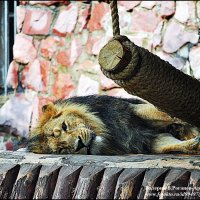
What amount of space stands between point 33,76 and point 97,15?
0.79 m

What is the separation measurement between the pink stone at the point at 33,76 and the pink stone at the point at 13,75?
6 centimetres

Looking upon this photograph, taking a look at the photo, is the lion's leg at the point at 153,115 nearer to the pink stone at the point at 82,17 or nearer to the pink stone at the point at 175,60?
the pink stone at the point at 175,60

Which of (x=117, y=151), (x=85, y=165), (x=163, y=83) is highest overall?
(x=163, y=83)

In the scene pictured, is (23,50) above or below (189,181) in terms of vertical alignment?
below

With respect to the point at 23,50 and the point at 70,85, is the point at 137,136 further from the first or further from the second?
the point at 23,50

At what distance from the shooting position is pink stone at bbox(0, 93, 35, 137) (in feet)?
19.5

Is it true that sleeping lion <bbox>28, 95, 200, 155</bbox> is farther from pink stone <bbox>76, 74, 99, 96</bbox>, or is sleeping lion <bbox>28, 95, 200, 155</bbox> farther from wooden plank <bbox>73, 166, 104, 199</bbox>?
pink stone <bbox>76, 74, 99, 96</bbox>

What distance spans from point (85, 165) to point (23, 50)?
3.59m

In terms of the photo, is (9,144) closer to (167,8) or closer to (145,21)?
(145,21)

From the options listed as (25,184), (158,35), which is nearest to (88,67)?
(158,35)

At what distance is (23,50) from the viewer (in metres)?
5.94

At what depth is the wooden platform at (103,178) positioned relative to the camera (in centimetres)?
224

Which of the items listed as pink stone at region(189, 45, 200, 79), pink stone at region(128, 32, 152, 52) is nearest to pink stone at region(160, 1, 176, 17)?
pink stone at region(128, 32, 152, 52)

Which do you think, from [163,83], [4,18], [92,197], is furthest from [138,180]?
[4,18]
